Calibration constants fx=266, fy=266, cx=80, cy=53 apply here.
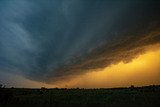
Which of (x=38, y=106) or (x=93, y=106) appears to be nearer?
(x=38, y=106)

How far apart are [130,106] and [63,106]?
647 cm

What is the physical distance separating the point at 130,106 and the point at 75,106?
5336 millimetres

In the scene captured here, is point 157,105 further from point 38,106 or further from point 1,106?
point 1,106

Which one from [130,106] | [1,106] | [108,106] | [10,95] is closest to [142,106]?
[130,106]

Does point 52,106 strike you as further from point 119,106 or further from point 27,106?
point 119,106

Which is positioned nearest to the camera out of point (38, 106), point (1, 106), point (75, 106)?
point (1, 106)

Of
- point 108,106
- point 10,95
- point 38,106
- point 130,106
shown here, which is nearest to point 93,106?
point 108,106

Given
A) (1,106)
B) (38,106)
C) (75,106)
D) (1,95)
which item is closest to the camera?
(1,106)

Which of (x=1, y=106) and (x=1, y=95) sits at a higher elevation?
(x=1, y=95)

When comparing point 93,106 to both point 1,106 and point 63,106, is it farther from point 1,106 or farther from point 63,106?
point 1,106

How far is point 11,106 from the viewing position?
22.8 m

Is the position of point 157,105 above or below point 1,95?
below

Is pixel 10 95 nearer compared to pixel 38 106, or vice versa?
pixel 38 106

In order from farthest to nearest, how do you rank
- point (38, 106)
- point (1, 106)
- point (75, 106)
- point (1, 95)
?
1. point (1, 95)
2. point (75, 106)
3. point (38, 106)
4. point (1, 106)
